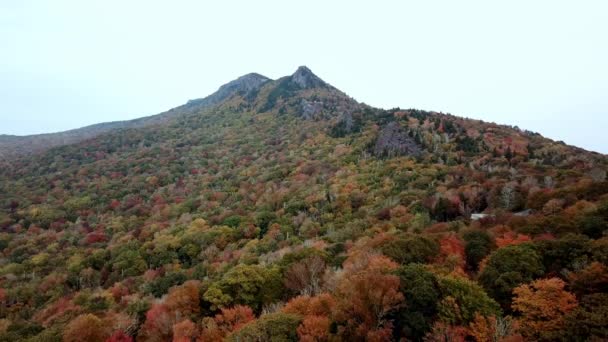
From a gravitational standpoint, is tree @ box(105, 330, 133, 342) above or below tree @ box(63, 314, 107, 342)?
below

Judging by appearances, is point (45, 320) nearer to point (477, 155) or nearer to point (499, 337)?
point (499, 337)

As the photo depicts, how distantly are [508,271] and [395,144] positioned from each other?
230 feet

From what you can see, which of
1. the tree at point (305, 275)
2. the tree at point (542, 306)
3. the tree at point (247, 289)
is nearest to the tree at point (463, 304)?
the tree at point (542, 306)

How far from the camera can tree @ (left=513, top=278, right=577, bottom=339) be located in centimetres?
2525

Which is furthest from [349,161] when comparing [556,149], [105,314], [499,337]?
[499,337]

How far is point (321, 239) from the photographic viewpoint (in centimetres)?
5934

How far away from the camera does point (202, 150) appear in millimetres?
153625

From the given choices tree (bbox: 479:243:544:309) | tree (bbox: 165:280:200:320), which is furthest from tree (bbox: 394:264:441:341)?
tree (bbox: 165:280:200:320)

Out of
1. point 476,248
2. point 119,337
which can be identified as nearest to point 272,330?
point 119,337

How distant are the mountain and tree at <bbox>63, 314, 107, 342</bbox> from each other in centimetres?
25

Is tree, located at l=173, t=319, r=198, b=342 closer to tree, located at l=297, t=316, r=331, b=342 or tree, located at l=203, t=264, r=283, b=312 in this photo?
tree, located at l=203, t=264, r=283, b=312

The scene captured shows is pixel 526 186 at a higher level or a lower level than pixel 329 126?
lower

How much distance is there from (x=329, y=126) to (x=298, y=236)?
252 feet

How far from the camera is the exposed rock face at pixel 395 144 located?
95.3 metres
